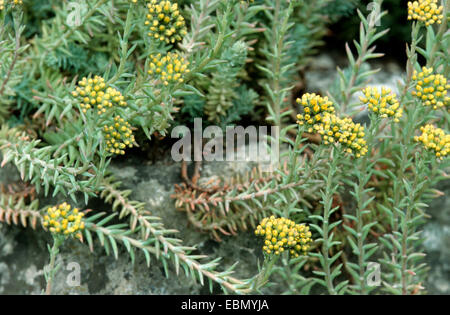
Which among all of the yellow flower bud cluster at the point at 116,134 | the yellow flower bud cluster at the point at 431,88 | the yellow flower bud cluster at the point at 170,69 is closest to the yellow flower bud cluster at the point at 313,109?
the yellow flower bud cluster at the point at 431,88

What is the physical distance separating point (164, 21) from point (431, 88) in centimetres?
111

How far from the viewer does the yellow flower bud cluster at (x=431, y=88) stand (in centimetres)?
200

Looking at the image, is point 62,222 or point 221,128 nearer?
point 62,222

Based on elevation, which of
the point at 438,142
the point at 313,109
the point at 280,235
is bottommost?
the point at 280,235

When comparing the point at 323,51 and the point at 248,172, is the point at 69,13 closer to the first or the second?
Answer: the point at 248,172

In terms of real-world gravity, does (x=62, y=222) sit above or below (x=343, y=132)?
below

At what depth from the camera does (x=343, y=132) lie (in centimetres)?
194

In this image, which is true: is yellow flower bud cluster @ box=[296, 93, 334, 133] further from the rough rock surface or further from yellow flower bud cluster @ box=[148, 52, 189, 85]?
the rough rock surface

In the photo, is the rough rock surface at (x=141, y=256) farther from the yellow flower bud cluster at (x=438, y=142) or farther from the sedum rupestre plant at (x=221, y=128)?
Answer: the yellow flower bud cluster at (x=438, y=142)

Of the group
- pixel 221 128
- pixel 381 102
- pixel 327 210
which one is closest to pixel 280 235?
pixel 327 210

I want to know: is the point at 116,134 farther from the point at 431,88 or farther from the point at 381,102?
the point at 431,88

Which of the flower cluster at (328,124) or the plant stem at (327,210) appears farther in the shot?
the plant stem at (327,210)

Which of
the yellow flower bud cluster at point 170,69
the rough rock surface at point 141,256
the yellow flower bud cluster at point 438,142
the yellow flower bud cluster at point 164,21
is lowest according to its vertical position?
the rough rock surface at point 141,256
